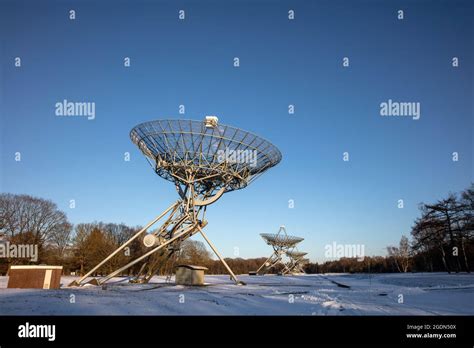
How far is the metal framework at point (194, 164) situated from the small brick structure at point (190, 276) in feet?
8.03

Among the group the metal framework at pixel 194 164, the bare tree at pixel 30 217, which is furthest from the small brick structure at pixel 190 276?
the bare tree at pixel 30 217

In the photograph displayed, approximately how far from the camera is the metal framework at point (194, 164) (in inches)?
1025

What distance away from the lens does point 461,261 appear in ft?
188

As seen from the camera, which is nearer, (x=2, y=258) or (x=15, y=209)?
(x=2, y=258)

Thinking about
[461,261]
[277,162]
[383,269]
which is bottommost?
[383,269]

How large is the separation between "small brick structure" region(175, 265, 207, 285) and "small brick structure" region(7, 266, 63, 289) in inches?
419

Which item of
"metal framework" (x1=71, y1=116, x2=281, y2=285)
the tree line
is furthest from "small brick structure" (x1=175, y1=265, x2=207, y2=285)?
the tree line

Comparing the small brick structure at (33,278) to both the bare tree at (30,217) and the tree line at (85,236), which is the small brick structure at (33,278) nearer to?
the tree line at (85,236)

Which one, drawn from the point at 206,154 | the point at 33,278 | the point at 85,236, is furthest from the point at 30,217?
the point at 206,154

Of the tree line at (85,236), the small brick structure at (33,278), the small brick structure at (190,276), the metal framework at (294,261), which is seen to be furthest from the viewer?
the metal framework at (294,261)
